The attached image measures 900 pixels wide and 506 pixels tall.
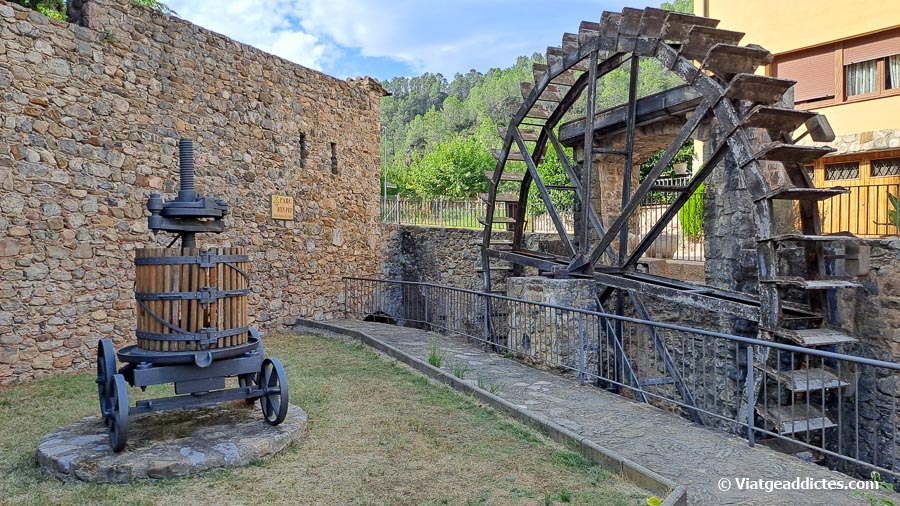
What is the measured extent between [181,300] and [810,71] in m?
13.2

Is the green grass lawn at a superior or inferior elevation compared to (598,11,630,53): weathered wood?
inferior

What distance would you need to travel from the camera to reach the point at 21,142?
23.5ft

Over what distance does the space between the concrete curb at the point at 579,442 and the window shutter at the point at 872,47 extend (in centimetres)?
1067

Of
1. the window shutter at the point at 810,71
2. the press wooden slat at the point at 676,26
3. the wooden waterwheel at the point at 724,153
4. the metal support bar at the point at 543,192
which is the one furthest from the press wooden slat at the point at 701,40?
the window shutter at the point at 810,71

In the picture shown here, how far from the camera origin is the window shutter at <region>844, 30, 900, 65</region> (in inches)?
440

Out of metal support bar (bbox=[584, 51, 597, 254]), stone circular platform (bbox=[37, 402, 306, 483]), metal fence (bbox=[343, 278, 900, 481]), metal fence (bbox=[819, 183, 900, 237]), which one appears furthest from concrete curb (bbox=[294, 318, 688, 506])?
metal fence (bbox=[819, 183, 900, 237])

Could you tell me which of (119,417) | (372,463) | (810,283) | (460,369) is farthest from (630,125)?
(119,417)

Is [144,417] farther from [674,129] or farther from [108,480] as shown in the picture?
[674,129]

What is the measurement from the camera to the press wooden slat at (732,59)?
6723 millimetres

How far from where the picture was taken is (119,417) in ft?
13.3

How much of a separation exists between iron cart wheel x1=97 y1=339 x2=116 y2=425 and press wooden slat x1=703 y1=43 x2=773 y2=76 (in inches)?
260

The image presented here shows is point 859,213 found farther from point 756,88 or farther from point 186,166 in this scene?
point 186,166

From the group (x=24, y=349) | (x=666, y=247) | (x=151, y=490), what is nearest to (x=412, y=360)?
(x=151, y=490)

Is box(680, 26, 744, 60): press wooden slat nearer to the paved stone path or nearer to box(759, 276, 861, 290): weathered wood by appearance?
box(759, 276, 861, 290): weathered wood
